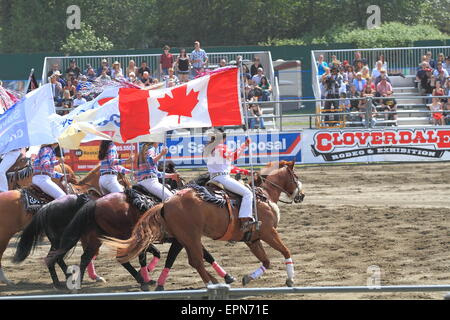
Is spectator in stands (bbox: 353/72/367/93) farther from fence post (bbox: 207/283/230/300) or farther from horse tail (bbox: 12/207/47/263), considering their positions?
fence post (bbox: 207/283/230/300)

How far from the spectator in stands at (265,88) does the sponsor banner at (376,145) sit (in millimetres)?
3455

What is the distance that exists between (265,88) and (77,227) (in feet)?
56.5

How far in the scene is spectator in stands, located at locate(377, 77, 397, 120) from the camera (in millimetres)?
26953

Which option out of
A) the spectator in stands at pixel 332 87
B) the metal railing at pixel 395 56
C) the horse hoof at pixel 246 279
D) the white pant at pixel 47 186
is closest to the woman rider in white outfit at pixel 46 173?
the white pant at pixel 47 186

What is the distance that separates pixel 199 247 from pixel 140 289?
1311 millimetres

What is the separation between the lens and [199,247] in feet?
39.5

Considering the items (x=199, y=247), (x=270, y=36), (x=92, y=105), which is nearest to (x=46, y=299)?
(x=199, y=247)

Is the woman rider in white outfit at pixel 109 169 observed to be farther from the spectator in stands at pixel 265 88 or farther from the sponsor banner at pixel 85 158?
the spectator in stands at pixel 265 88

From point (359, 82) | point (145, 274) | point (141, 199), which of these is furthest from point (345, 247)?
point (359, 82)

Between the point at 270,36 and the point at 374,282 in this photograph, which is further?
the point at 270,36

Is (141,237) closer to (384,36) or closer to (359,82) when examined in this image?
(359,82)

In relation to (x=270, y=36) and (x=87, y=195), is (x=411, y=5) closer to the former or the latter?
(x=270, y=36)

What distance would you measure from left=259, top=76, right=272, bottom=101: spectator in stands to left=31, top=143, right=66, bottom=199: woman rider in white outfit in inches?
616

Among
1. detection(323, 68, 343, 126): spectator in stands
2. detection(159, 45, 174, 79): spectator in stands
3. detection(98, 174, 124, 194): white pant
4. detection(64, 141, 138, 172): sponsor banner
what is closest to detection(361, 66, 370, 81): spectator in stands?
detection(323, 68, 343, 126): spectator in stands
